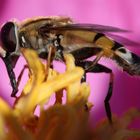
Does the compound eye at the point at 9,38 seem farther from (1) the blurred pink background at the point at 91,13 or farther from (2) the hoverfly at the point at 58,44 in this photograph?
(1) the blurred pink background at the point at 91,13

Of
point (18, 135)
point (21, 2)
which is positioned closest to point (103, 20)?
point (21, 2)

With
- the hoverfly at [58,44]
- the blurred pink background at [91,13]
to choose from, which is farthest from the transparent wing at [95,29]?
the blurred pink background at [91,13]

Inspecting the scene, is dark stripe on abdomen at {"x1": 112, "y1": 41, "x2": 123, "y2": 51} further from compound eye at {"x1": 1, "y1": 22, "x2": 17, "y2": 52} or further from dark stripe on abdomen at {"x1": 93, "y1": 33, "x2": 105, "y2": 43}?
compound eye at {"x1": 1, "y1": 22, "x2": 17, "y2": 52}

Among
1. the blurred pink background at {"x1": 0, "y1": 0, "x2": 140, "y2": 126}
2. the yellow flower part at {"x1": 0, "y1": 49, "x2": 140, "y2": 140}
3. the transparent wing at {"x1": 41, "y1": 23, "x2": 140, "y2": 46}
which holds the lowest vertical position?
the blurred pink background at {"x1": 0, "y1": 0, "x2": 140, "y2": 126}

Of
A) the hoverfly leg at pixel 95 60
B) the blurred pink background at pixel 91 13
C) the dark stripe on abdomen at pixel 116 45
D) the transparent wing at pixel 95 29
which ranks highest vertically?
the transparent wing at pixel 95 29

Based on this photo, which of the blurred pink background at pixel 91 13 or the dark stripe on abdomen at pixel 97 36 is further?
the blurred pink background at pixel 91 13

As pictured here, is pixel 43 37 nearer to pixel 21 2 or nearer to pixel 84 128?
pixel 84 128

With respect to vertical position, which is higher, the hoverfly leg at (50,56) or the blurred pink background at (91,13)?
the hoverfly leg at (50,56)

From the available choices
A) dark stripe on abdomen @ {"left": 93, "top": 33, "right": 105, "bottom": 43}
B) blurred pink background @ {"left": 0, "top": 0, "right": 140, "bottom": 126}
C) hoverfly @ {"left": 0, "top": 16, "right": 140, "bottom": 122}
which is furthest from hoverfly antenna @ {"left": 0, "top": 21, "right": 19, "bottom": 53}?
blurred pink background @ {"left": 0, "top": 0, "right": 140, "bottom": 126}
